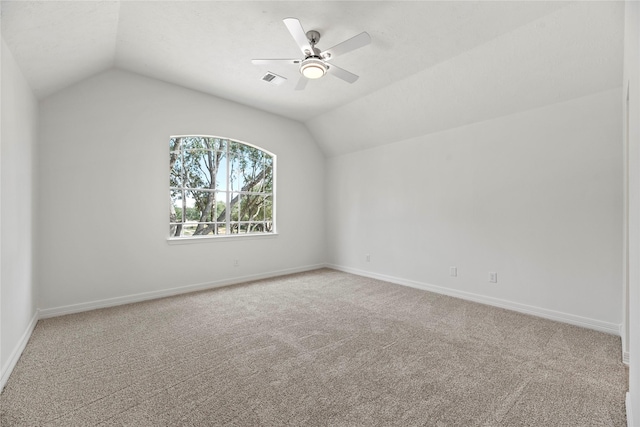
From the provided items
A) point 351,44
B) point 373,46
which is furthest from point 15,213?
point 373,46

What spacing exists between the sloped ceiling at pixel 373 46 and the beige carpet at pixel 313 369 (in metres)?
2.44

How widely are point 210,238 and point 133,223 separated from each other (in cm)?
104

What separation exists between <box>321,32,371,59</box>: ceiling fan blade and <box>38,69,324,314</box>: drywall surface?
2.54 metres

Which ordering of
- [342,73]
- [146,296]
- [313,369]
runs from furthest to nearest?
[146,296] < [342,73] < [313,369]

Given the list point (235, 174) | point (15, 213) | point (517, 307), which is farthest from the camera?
point (235, 174)

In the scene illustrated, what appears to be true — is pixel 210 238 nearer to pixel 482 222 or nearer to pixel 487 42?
pixel 482 222

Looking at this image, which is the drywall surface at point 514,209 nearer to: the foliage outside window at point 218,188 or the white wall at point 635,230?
the white wall at point 635,230

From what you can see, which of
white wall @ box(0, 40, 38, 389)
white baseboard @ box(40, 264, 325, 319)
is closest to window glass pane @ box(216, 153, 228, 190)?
white baseboard @ box(40, 264, 325, 319)

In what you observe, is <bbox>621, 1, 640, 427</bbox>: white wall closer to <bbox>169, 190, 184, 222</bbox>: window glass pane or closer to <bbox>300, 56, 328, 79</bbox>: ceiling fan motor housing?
<bbox>300, 56, 328, 79</bbox>: ceiling fan motor housing

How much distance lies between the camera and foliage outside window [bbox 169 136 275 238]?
14.4 feet

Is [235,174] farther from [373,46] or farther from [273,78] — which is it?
[373,46]

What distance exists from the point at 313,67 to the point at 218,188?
2.78 metres

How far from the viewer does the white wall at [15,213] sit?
2105 mm

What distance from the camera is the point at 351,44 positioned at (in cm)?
252
